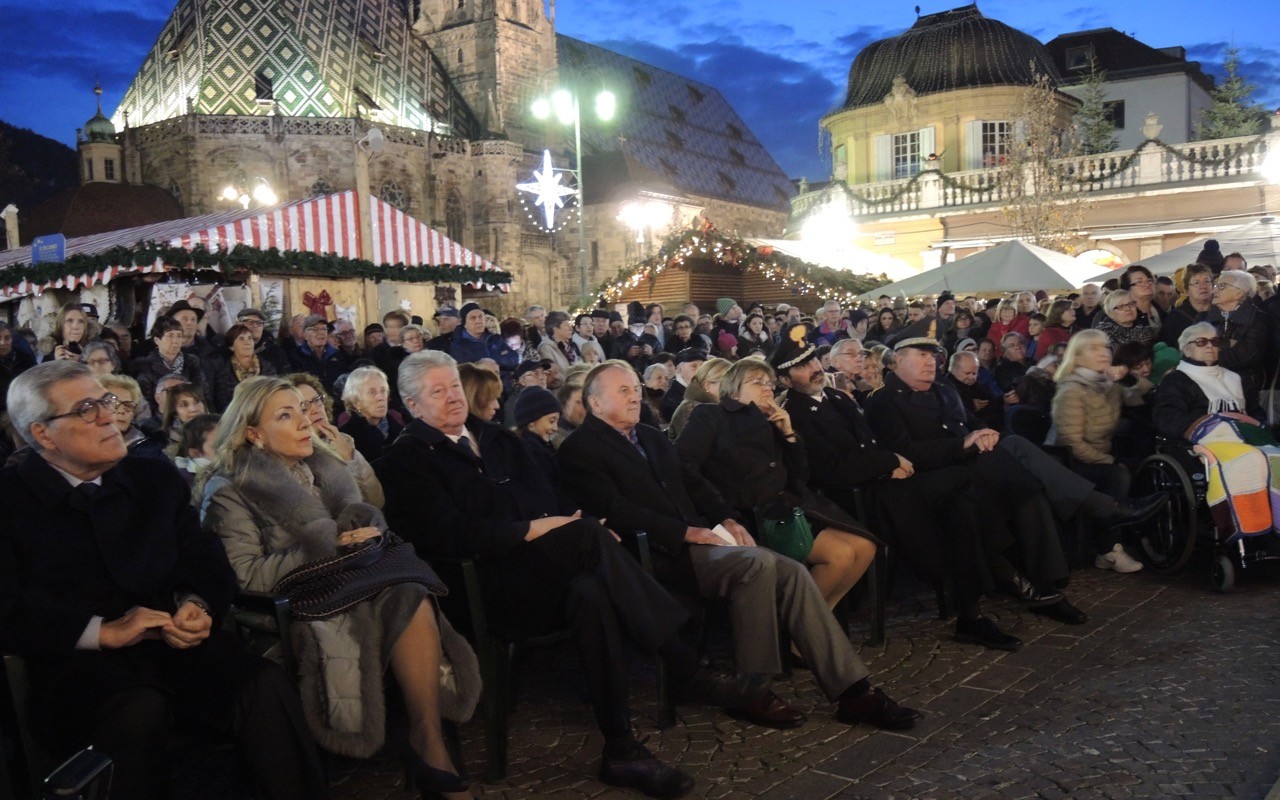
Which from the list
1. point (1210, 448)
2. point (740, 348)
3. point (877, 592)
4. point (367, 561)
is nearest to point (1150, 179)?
point (740, 348)

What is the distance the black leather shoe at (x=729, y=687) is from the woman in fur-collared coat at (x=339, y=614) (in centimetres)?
103

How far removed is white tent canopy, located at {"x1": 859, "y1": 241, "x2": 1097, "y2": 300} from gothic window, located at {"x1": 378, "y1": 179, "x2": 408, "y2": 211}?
30176 mm

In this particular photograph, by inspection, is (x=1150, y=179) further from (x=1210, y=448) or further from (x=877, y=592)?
(x=877, y=592)

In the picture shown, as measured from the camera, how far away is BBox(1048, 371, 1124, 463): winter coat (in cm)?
672

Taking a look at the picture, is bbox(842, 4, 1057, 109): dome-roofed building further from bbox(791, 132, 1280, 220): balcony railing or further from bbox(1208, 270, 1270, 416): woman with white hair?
bbox(1208, 270, 1270, 416): woman with white hair

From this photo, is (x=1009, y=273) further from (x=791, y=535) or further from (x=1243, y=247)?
(x=791, y=535)

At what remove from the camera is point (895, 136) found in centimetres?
3509

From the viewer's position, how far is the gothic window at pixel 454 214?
42.5 metres

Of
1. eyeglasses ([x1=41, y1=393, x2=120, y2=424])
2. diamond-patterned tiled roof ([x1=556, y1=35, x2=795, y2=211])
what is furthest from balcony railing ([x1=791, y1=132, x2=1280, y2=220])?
eyeglasses ([x1=41, y1=393, x2=120, y2=424])

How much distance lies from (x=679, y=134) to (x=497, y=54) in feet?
52.3

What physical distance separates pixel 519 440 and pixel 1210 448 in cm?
416

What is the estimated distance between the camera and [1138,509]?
20.5 feet

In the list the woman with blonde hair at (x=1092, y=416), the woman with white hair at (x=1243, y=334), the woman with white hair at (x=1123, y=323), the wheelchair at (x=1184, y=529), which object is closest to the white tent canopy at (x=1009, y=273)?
the woman with white hair at (x=1123, y=323)

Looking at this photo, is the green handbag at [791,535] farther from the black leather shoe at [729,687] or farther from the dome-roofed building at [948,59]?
the dome-roofed building at [948,59]
